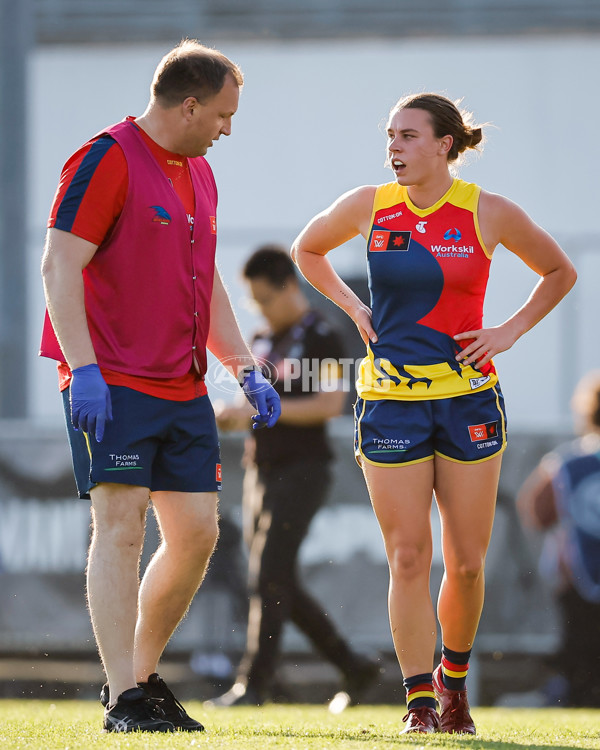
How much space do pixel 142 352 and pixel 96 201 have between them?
1.54 ft

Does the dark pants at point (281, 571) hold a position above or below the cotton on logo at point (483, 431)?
below

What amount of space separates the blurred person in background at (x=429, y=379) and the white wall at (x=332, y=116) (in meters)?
5.01

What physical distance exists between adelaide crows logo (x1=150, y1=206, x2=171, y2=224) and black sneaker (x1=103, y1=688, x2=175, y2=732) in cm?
139

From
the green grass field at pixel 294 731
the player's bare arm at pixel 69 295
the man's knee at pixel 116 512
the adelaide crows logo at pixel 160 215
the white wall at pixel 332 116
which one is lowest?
the green grass field at pixel 294 731

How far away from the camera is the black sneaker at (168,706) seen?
3.75 meters

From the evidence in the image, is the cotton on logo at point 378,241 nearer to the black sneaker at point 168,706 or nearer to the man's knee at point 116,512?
the man's knee at point 116,512

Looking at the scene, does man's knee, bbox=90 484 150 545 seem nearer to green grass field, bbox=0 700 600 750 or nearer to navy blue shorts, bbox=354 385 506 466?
green grass field, bbox=0 700 600 750

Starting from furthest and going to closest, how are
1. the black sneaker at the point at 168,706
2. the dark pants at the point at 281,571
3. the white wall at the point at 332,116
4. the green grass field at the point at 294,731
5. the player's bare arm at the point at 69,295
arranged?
1. the white wall at the point at 332,116
2. the dark pants at the point at 281,571
3. the black sneaker at the point at 168,706
4. the player's bare arm at the point at 69,295
5. the green grass field at the point at 294,731

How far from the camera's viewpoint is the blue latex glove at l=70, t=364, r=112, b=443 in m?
3.42

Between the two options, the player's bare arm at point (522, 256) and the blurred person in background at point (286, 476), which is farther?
the blurred person in background at point (286, 476)

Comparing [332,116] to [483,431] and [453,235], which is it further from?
[483,431]

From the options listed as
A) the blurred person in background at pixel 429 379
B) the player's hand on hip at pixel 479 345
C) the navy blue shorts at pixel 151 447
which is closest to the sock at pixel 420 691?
the blurred person in background at pixel 429 379

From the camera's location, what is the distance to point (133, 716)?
346 cm

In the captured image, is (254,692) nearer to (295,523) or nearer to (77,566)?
(295,523)
